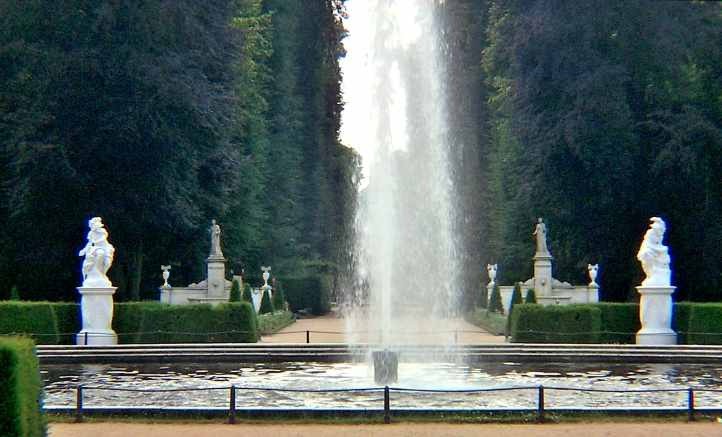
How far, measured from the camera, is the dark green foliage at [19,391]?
10.8 m

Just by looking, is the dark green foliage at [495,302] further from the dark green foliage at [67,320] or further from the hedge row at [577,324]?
the dark green foliage at [67,320]

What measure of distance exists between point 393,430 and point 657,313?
54.4 ft

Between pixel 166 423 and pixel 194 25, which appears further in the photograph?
pixel 194 25

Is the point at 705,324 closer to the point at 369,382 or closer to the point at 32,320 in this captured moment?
the point at 369,382

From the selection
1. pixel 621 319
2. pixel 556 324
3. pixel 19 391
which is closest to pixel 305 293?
pixel 621 319

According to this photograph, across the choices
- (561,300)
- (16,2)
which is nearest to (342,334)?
(561,300)

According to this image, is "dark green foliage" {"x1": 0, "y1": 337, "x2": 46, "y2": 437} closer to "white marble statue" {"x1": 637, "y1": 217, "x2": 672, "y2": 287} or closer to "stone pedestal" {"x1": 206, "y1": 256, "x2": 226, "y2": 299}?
"white marble statue" {"x1": 637, "y1": 217, "x2": 672, "y2": 287}

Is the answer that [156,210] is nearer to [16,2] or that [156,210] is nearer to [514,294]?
[16,2]

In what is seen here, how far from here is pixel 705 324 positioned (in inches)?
1127

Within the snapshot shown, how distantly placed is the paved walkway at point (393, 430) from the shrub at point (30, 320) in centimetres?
1447

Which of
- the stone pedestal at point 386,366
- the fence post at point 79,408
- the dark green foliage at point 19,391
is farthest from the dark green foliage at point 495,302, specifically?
the dark green foliage at point 19,391

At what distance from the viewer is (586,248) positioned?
38.6 meters

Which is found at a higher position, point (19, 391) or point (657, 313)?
point (657, 313)

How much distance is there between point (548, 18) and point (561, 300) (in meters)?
9.87
